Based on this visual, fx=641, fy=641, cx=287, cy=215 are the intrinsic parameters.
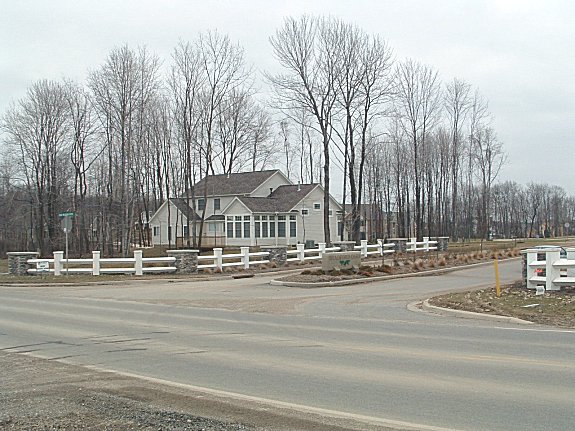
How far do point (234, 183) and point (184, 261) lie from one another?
3133 centimetres

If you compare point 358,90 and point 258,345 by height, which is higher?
point 358,90

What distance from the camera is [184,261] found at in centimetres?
3250

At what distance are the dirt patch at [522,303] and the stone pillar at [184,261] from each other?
629 inches

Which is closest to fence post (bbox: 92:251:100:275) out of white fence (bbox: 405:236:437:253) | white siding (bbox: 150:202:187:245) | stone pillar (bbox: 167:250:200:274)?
stone pillar (bbox: 167:250:200:274)

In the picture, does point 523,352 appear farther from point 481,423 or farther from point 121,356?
point 121,356

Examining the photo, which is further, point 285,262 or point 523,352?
point 285,262


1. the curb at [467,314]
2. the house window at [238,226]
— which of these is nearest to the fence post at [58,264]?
the curb at [467,314]

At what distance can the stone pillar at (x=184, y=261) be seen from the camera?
3247 centimetres

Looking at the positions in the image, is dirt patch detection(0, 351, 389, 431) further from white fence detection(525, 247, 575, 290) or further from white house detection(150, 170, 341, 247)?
white house detection(150, 170, 341, 247)

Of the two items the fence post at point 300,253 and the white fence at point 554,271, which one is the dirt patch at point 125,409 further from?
the fence post at point 300,253

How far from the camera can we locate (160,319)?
53.0 ft

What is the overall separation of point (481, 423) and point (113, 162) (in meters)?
53.2

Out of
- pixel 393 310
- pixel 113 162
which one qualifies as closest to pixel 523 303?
pixel 393 310

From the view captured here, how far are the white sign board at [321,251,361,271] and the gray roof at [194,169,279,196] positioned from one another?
33024 millimetres
